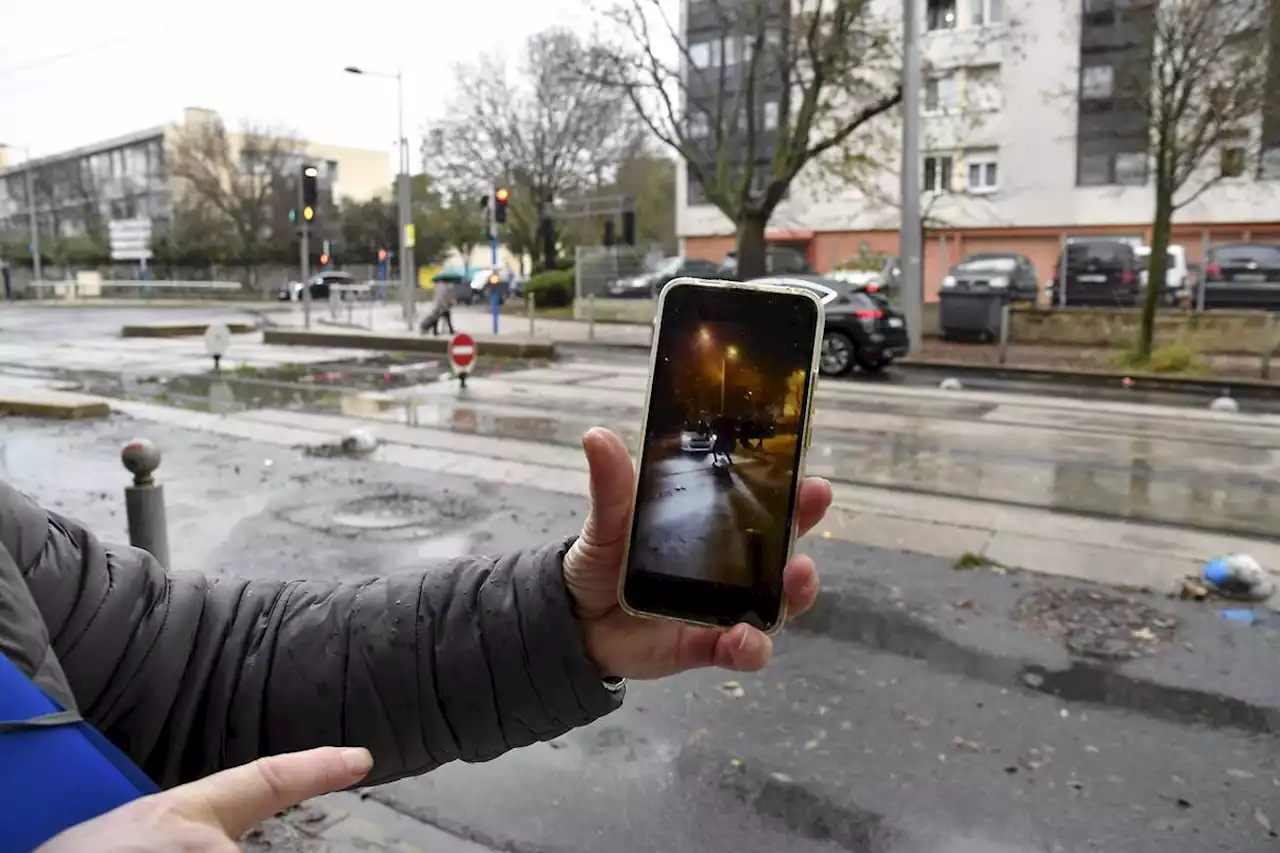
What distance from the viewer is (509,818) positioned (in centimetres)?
325

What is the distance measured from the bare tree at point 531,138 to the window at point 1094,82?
58.6 feet

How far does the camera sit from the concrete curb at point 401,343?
1827cm

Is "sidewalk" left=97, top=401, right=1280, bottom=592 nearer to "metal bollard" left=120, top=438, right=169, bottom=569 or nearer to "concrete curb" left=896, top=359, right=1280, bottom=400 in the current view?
"metal bollard" left=120, top=438, right=169, bottom=569

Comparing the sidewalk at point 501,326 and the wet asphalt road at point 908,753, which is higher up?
the sidewalk at point 501,326

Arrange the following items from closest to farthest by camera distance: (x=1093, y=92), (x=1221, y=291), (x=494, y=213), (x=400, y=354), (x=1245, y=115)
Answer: (x=1245, y=115)
(x=400, y=354)
(x=1221, y=291)
(x=494, y=213)
(x=1093, y=92)

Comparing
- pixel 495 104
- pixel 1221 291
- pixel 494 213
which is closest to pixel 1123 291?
pixel 1221 291

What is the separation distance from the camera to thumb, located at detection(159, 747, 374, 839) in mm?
943

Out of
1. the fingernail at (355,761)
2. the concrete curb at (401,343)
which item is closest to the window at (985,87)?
the concrete curb at (401,343)

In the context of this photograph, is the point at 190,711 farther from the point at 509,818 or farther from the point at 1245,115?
the point at 1245,115

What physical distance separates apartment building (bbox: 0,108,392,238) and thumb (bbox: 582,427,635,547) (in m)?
61.8

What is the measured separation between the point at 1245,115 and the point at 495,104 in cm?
3145

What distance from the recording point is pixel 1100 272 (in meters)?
23.0

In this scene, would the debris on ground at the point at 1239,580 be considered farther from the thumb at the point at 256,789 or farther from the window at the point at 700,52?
the window at the point at 700,52

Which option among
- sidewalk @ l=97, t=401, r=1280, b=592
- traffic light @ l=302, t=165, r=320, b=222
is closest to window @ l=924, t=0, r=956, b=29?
traffic light @ l=302, t=165, r=320, b=222
